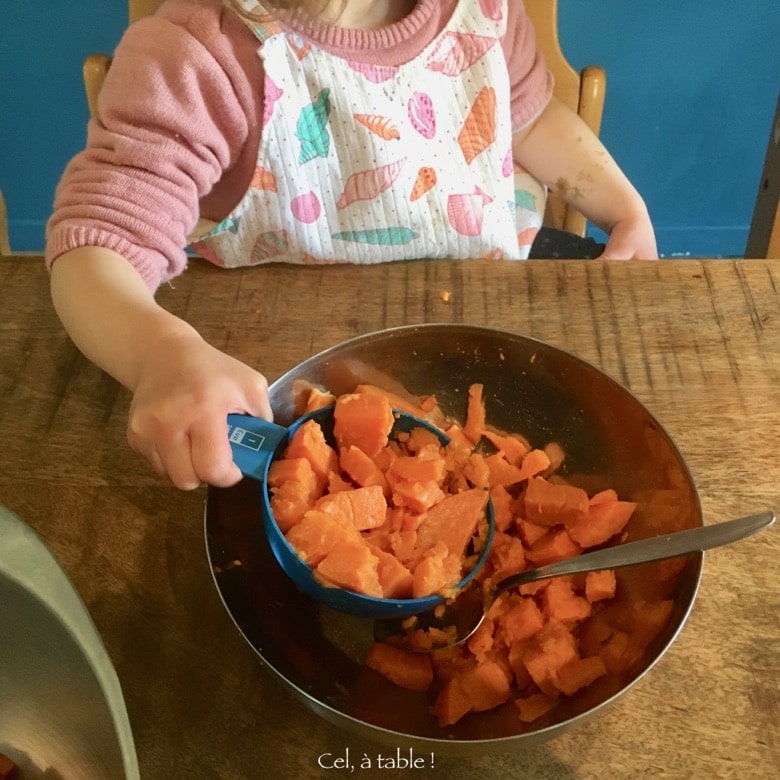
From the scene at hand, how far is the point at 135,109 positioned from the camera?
0.72 metres

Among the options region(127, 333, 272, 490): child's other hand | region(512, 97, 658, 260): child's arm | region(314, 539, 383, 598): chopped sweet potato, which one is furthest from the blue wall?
region(314, 539, 383, 598): chopped sweet potato

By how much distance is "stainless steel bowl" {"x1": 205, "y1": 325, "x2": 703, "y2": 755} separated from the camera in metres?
0.49

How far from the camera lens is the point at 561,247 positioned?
115 centimetres

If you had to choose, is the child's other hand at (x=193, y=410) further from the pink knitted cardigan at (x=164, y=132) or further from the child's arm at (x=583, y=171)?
the child's arm at (x=583, y=171)

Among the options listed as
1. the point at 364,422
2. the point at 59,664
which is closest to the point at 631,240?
the point at 364,422

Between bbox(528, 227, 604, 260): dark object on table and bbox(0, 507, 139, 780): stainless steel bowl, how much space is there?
35.6 inches

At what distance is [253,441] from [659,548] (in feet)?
0.93

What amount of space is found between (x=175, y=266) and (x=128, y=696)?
1.34ft

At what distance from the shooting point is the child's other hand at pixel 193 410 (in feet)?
1.75

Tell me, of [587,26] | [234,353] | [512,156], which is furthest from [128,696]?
[587,26]

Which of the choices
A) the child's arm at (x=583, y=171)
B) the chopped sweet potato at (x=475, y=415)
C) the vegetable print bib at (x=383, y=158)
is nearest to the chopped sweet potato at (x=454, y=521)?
the chopped sweet potato at (x=475, y=415)

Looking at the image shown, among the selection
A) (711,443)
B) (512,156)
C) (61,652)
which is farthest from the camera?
(512,156)

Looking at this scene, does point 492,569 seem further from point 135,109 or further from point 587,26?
point 587,26

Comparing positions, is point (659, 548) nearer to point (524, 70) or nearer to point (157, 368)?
point (157, 368)
